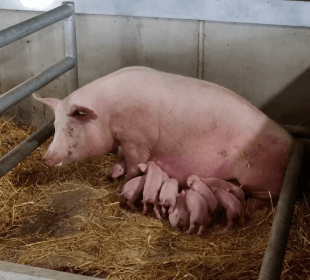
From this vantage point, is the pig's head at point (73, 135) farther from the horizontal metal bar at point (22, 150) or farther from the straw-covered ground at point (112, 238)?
the straw-covered ground at point (112, 238)

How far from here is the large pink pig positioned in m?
2.76

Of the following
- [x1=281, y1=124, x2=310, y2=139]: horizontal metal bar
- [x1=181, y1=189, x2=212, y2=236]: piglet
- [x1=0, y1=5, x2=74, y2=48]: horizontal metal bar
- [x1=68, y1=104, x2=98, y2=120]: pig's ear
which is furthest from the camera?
[x1=281, y1=124, x2=310, y2=139]: horizontal metal bar

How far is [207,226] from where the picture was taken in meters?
2.63

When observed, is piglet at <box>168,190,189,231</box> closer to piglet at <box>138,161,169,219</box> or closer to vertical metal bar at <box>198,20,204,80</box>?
piglet at <box>138,161,169,219</box>

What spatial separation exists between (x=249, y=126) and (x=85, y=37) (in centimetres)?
141

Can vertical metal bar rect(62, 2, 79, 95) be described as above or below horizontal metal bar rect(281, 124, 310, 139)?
above

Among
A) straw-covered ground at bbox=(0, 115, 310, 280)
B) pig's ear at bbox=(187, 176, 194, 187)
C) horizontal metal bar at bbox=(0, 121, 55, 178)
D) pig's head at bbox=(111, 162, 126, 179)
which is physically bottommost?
straw-covered ground at bbox=(0, 115, 310, 280)

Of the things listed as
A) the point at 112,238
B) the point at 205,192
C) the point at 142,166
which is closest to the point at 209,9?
the point at 142,166

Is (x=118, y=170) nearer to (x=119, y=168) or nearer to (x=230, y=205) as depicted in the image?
(x=119, y=168)

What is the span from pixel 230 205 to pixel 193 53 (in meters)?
1.18

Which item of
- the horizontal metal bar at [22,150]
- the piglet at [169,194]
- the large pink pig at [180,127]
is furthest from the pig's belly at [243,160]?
the horizontal metal bar at [22,150]

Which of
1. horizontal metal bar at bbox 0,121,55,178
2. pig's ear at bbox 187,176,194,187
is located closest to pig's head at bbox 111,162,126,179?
horizontal metal bar at bbox 0,121,55,178

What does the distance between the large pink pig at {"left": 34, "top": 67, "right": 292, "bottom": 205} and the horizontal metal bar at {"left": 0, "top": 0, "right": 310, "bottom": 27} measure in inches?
22.3

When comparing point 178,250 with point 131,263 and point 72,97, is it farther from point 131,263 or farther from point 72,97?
point 72,97
